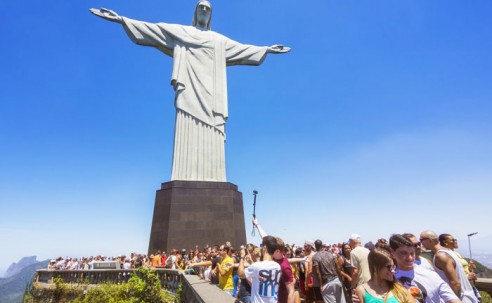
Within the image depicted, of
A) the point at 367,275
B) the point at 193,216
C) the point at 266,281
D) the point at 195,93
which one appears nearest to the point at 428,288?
the point at 266,281

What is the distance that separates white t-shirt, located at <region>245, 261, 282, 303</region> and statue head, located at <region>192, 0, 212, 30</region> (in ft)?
59.2

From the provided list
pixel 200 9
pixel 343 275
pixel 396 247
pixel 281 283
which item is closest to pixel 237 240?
pixel 343 275

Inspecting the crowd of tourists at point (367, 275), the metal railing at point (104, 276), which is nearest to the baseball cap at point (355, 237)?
the crowd of tourists at point (367, 275)

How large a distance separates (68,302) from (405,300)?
533 inches

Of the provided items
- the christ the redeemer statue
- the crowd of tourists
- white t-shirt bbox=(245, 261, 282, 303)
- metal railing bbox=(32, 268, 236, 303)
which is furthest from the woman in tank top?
the christ the redeemer statue

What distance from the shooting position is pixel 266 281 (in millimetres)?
3555

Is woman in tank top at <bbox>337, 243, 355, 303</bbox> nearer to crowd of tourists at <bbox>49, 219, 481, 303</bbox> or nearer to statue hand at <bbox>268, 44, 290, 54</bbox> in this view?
crowd of tourists at <bbox>49, 219, 481, 303</bbox>

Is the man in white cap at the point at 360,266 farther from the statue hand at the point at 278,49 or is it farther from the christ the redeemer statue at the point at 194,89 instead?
the statue hand at the point at 278,49

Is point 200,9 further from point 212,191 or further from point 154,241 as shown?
point 154,241

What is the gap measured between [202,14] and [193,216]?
12.5 metres

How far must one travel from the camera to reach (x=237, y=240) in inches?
592

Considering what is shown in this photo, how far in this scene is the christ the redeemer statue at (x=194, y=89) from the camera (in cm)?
1594

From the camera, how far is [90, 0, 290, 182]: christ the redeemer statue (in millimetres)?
15938

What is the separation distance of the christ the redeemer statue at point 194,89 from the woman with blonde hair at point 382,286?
13558 mm
